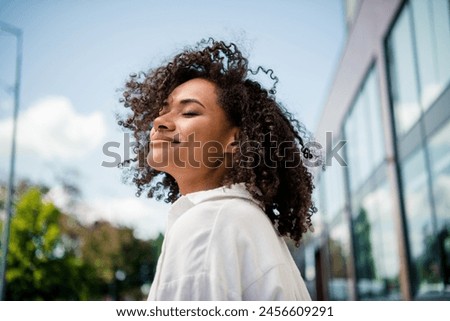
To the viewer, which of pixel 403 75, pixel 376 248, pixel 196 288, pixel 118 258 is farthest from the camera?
pixel 118 258

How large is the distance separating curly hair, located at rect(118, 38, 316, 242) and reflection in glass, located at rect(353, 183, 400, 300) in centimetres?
513

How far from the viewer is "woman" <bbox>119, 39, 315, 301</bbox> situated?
71 cm

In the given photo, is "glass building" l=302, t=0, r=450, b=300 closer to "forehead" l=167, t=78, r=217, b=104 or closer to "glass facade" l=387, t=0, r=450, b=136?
"glass facade" l=387, t=0, r=450, b=136

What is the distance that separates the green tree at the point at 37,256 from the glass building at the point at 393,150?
4.67 meters

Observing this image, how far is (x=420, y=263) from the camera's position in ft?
A: 17.1

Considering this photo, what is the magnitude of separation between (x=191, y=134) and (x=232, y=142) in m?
0.07

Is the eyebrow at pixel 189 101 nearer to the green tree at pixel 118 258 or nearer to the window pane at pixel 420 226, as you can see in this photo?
the window pane at pixel 420 226

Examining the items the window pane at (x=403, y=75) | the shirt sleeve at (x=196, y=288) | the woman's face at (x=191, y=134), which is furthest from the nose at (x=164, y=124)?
the window pane at (x=403, y=75)

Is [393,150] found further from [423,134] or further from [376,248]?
[376,248]

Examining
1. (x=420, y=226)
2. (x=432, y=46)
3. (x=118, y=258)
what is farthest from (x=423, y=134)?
(x=118, y=258)

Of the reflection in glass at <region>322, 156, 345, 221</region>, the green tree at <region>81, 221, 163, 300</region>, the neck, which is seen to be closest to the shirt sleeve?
the neck

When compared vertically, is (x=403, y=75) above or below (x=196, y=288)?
above

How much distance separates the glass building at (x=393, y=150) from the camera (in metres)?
4.48

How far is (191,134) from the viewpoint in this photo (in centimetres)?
90
